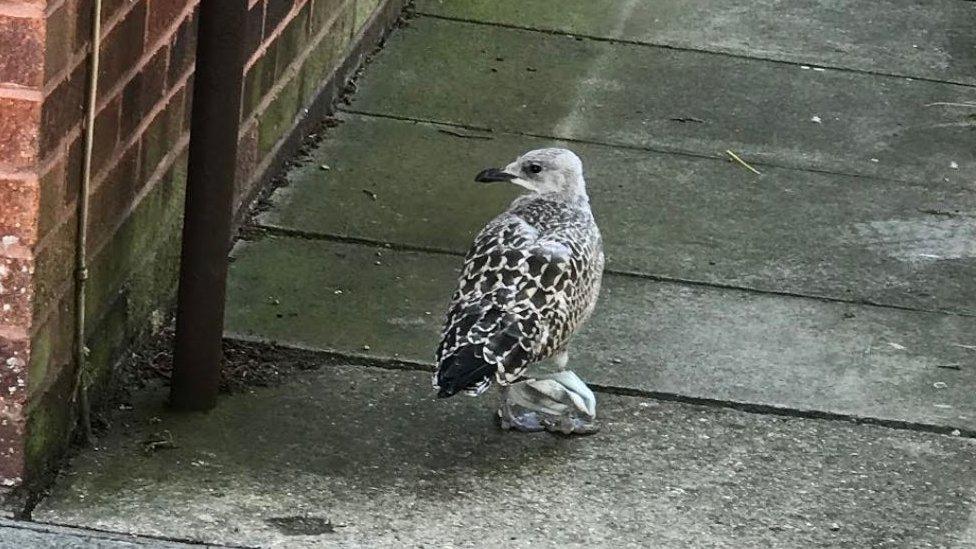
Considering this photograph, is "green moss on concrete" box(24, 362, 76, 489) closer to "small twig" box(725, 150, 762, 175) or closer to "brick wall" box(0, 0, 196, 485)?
"brick wall" box(0, 0, 196, 485)

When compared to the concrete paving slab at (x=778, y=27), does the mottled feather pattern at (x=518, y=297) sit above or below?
above

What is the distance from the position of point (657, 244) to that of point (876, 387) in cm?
125

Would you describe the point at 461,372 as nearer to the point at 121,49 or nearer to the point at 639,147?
the point at 121,49

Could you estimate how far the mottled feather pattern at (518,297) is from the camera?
14.8 feet

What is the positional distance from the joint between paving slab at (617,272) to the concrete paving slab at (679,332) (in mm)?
33

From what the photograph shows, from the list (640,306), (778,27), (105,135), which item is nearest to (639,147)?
(640,306)

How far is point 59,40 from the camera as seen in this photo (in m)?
3.95

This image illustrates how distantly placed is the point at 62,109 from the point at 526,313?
4.38 feet

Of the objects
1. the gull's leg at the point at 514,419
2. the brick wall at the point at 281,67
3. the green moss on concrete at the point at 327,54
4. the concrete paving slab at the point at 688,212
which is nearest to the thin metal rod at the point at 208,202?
the gull's leg at the point at 514,419

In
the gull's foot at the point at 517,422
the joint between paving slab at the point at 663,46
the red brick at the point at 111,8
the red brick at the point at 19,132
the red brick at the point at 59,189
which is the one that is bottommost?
the gull's foot at the point at 517,422

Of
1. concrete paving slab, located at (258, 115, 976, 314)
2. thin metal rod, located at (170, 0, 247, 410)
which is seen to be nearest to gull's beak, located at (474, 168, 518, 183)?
concrete paving slab, located at (258, 115, 976, 314)

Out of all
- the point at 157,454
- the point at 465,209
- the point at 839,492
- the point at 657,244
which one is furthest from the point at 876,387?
the point at 157,454

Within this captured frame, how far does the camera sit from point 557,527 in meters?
4.39

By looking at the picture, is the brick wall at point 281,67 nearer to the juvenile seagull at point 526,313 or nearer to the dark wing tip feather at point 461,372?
the juvenile seagull at point 526,313
